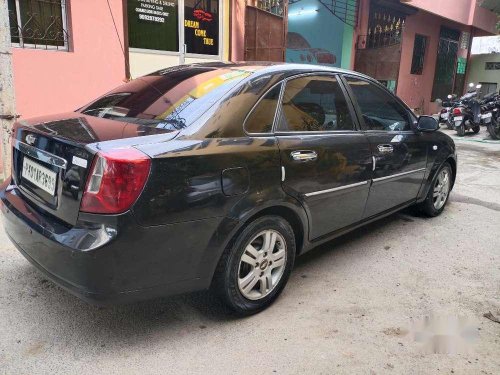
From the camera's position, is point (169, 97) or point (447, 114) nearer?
point (169, 97)

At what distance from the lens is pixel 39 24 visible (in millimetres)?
5641

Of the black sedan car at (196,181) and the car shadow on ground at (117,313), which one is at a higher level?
the black sedan car at (196,181)

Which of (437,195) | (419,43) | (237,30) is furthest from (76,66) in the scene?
(419,43)

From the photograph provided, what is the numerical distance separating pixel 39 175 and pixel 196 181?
35.9 inches

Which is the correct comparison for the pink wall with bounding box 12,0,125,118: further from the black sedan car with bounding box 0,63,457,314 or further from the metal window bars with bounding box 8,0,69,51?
the black sedan car with bounding box 0,63,457,314

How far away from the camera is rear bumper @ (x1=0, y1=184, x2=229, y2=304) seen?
81.9 inches

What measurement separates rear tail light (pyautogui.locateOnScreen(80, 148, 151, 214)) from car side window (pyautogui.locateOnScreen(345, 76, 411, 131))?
82.6 inches

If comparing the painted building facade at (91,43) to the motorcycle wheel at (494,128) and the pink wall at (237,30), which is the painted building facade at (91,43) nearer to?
the pink wall at (237,30)

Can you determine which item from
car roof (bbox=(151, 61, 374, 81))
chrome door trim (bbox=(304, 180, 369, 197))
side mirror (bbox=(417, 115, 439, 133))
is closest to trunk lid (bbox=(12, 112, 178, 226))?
car roof (bbox=(151, 61, 374, 81))

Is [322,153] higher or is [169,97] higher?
[169,97]

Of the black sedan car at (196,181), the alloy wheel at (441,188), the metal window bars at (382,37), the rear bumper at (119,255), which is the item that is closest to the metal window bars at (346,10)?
the metal window bars at (382,37)

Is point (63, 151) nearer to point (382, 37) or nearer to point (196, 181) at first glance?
point (196, 181)

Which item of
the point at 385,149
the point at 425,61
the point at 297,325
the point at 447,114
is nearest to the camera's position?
the point at 297,325

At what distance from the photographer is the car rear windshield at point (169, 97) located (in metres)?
2.54
